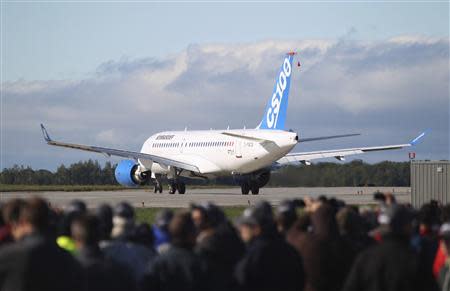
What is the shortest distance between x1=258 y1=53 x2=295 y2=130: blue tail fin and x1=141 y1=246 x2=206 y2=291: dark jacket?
48.6 meters

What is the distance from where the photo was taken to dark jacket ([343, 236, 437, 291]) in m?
9.86

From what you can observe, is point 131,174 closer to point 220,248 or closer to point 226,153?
point 226,153

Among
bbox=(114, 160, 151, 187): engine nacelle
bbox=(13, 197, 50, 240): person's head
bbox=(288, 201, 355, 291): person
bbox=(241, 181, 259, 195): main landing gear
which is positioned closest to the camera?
bbox=(13, 197, 50, 240): person's head

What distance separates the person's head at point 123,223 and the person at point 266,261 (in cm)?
122

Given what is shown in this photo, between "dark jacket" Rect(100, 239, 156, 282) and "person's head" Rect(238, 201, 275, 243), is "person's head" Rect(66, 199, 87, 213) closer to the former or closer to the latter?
"dark jacket" Rect(100, 239, 156, 282)

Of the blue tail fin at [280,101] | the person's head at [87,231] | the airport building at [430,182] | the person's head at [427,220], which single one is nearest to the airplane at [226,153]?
the blue tail fin at [280,101]

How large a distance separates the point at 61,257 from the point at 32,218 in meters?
0.56

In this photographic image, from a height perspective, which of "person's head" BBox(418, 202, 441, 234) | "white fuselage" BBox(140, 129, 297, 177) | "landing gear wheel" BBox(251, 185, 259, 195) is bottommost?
"person's head" BBox(418, 202, 441, 234)

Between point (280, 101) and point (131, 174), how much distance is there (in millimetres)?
10726

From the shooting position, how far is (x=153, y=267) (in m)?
10.1

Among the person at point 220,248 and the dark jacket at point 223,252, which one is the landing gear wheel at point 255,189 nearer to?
the person at point 220,248

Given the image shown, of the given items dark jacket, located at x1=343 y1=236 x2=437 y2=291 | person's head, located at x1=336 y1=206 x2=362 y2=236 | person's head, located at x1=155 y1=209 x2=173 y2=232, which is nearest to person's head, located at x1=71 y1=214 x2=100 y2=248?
dark jacket, located at x1=343 y1=236 x2=437 y2=291

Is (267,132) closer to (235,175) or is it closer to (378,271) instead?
(235,175)

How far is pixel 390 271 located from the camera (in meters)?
9.90
